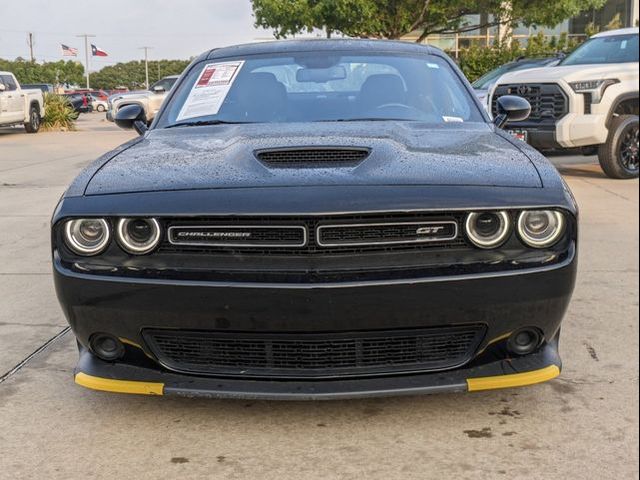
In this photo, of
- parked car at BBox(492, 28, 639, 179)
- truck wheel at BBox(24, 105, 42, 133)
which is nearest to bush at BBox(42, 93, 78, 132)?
truck wheel at BBox(24, 105, 42, 133)

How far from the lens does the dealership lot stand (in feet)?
8.24

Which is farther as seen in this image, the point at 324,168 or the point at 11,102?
the point at 11,102

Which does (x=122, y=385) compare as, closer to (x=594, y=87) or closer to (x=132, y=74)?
(x=594, y=87)

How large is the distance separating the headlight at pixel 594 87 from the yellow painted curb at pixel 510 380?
702cm

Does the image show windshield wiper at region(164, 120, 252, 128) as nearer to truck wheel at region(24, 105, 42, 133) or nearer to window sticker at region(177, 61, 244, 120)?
window sticker at region(177, 61, 244, 120)

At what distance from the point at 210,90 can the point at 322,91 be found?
1.96ft

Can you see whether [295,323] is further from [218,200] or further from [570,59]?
[570,59]

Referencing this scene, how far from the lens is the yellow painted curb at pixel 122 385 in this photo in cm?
263

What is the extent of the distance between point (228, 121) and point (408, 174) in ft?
4.62

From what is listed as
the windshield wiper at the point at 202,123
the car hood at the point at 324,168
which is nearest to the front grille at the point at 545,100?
the car hood at the point at 324,168

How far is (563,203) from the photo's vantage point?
2.62 metres

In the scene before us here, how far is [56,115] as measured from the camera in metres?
22.8

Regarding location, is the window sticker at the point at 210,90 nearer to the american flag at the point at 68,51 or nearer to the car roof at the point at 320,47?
the car roof at the point at 320,47

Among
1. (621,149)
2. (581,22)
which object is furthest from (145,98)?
(581,22)
